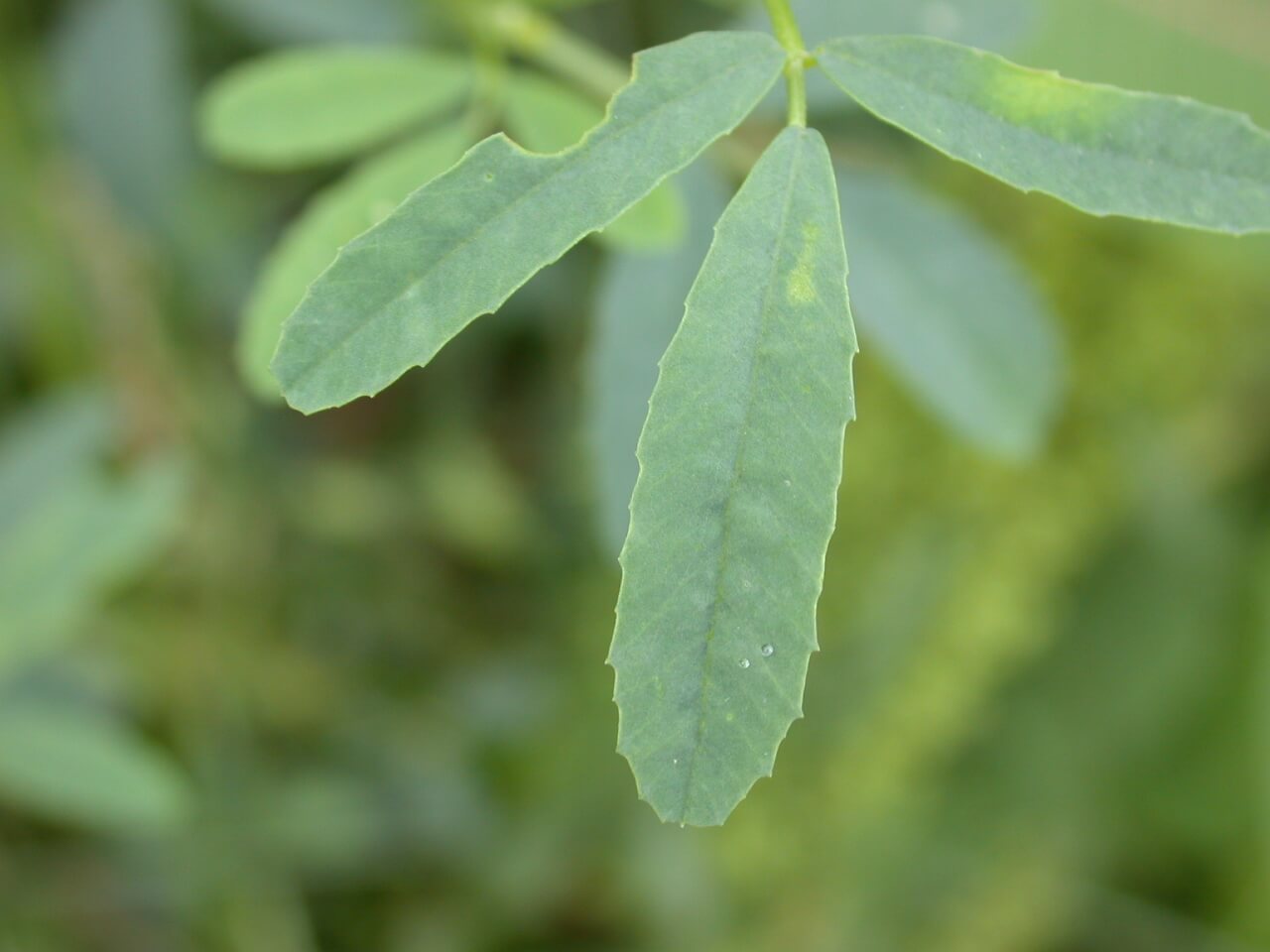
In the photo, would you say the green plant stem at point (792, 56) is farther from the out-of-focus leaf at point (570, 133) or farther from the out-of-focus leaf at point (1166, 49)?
the out-of-focus leaf at point (1166, 49)

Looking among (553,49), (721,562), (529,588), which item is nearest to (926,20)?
(553,49)

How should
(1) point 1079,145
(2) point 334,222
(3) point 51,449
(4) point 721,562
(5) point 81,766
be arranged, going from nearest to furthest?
(4) point 721,562, (1) point 1079,145, (2) point 334,222, (5) point 81,766, (3) point 51,449

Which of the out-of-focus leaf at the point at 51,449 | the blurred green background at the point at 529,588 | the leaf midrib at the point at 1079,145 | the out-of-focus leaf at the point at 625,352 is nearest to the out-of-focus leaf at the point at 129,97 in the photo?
the blurred green background at the point at 529,588

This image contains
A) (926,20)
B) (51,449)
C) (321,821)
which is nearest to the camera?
(926,20)

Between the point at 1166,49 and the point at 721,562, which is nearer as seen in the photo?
the point at 721,562

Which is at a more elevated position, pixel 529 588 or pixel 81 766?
pixel 81 766

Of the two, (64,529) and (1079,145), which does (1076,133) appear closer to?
(1079,145)

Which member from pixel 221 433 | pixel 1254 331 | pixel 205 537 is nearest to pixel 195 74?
pixel 221 433

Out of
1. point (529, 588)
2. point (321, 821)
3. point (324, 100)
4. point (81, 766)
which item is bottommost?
point (321, 821)
